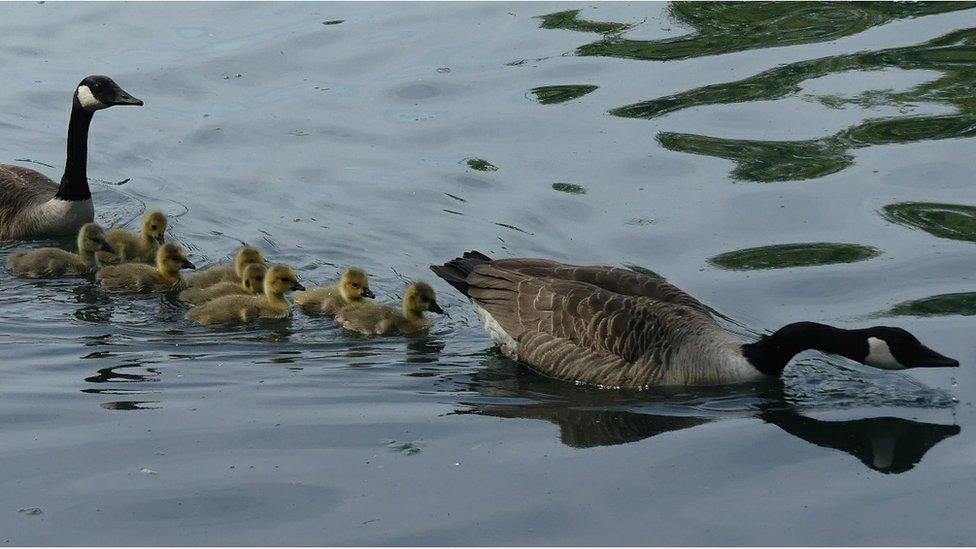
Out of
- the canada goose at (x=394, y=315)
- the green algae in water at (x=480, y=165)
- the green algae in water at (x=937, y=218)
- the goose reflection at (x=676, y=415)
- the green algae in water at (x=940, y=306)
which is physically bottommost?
the goose reflection at (x=676, y=415)

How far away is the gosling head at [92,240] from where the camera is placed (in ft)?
34.9

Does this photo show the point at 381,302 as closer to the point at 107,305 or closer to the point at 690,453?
the point at 107,305

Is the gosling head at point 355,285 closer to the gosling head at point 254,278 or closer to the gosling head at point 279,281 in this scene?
the gosling head at point 279,281

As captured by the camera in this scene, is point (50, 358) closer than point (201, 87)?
Yes

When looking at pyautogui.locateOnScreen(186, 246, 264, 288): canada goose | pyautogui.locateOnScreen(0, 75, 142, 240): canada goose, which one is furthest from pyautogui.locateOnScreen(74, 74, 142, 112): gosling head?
pyautogui.locateOnScreen(186, 246, 264, 288): canada goose

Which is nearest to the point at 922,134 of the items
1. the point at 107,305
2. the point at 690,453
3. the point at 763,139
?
the point at 763,139

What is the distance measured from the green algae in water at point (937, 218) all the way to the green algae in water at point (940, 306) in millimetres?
1166

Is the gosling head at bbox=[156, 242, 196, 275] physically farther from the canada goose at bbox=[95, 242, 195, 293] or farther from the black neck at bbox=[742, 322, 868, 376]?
the black neck at bbox=[742, 322, 868, 376]

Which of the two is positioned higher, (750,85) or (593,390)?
(750,85)

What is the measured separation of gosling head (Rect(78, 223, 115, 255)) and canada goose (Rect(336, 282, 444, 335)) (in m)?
2.12

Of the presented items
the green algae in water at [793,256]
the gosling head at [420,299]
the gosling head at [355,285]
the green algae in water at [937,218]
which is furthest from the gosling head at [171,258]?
the green algae in water at [937,218]

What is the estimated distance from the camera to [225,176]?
12.9 metres

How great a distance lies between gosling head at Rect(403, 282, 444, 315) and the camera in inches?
Result: 378

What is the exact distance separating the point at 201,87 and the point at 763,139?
237 inches
